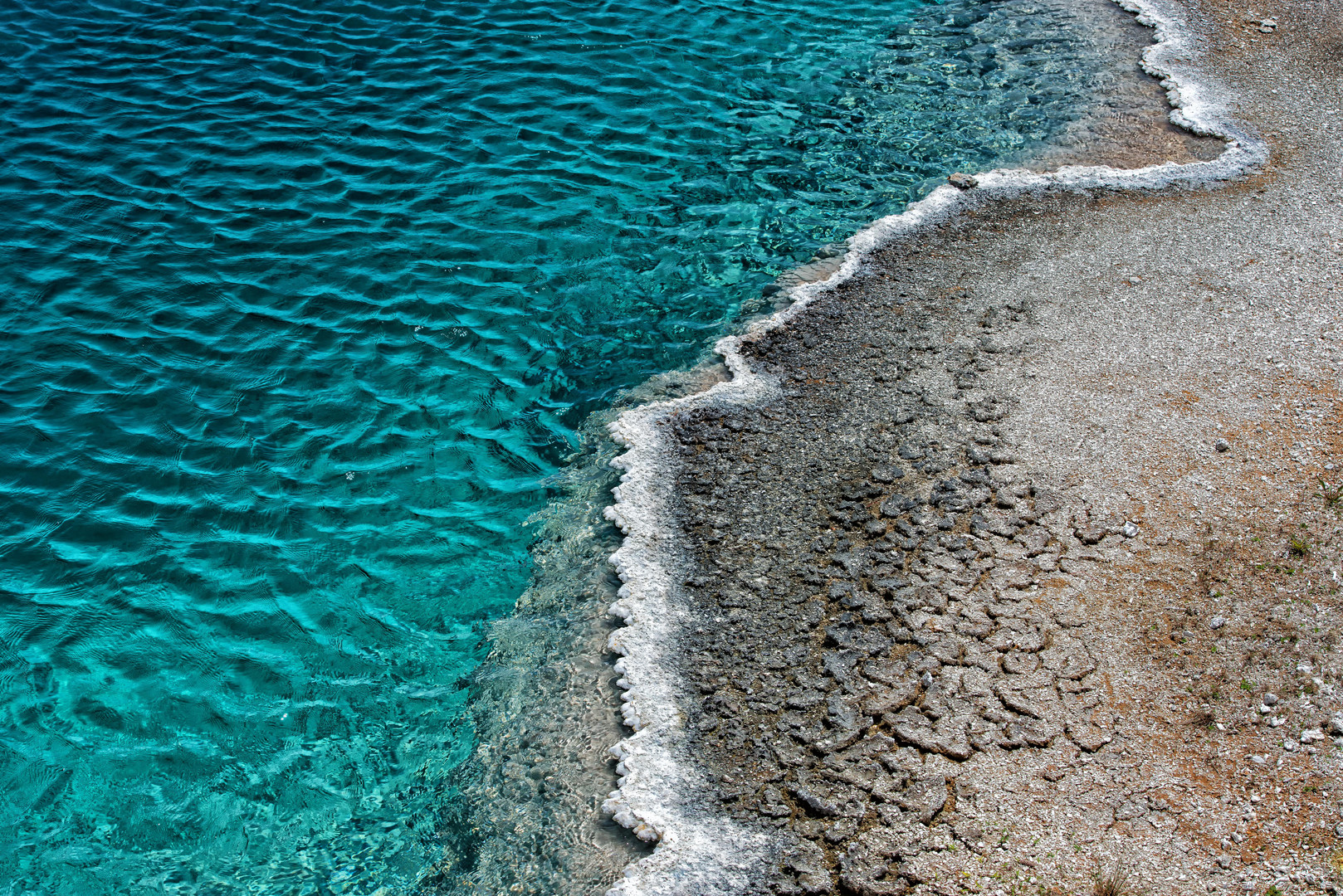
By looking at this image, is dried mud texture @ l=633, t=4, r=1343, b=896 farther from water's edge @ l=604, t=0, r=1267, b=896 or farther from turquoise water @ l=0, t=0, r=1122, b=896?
turquoise water @ l=0, t=0, r=1122, b=896

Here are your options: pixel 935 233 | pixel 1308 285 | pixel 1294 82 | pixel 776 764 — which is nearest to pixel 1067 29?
pixel 1294 82

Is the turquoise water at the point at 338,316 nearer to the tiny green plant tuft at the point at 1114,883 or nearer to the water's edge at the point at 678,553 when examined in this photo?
the water's edge at the point at 678,553

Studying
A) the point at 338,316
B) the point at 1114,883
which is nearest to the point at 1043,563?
the point at 1114,883

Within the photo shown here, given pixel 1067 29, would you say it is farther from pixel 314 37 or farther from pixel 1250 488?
pixel 314 37

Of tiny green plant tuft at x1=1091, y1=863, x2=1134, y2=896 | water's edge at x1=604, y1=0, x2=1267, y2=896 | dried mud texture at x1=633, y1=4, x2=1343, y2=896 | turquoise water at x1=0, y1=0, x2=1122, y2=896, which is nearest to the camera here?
tiny green plant tuft at x1=1091, y1=863, x2=1134, y2=896

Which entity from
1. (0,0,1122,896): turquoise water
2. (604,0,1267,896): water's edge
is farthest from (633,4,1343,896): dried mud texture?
(0,0,1122,896): turquoise water

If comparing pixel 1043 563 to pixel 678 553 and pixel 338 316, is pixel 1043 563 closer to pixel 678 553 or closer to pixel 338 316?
pixel 678 553
